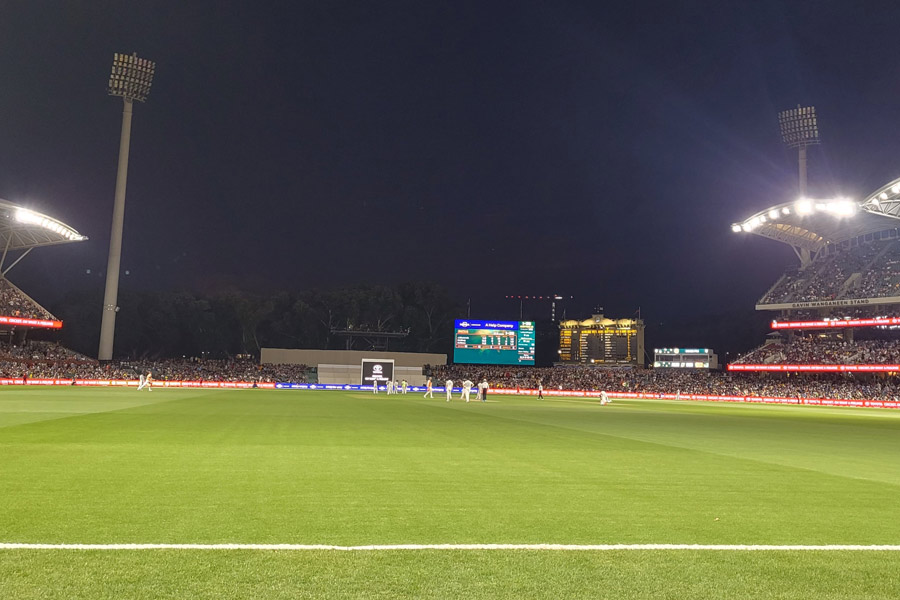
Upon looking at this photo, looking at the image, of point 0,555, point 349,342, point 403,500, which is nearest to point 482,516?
point 403,500

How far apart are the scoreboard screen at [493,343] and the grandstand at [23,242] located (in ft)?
145

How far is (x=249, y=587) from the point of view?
4.68m

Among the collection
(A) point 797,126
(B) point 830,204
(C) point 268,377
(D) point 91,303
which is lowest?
(C) point 268,377

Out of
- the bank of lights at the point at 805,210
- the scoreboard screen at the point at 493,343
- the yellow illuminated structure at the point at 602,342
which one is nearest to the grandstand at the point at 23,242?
the scoreboard screen at the point at 493,343

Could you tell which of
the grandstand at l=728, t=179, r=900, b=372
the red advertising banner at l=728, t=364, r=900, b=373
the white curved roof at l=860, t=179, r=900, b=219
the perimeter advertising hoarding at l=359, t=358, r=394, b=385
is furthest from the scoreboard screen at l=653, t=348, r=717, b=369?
the white curved roof at l=860, t=179, r=900, b=219

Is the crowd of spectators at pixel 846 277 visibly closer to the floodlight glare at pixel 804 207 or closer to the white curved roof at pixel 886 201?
the floodlight glare at pixel 804 207

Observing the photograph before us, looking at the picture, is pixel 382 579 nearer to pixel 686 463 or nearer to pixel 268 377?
pixel 686 463

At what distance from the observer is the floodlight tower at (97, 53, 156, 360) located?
73.1m

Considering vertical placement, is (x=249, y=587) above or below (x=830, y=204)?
Answer: below

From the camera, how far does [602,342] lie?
109 meters

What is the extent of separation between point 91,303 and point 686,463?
9700 cm

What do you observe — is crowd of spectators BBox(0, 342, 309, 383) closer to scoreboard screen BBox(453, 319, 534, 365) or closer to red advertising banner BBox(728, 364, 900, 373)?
scoreboard screen BBox(453, 319, 534, 365)

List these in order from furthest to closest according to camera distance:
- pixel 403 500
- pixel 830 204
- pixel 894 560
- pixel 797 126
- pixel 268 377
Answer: pixel 797 126
pixel 268 377
pixel 830 204
pixel 403 500
pixel 894 560

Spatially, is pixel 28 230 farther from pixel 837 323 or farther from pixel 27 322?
pixel 837 323
